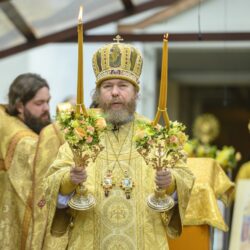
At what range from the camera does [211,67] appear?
16812mm

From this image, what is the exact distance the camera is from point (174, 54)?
1625 cm

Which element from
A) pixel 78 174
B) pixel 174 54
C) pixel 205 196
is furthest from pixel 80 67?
pixel 174 54

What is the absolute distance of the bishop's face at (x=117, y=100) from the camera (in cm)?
591

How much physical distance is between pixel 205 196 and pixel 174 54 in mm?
8916

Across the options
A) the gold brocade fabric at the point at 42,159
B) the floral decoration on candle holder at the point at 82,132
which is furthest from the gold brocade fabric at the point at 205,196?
the floral decoration on candle holder at the point at 82,132

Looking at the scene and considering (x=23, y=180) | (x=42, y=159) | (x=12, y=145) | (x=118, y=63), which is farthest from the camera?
(x=12, y=145)

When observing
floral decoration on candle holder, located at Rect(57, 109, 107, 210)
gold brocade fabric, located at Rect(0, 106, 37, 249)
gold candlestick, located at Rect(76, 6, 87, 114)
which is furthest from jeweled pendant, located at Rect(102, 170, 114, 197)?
gold brocade fabric, located at Rect(0, 106, 37, 249)

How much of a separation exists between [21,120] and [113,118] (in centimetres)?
182

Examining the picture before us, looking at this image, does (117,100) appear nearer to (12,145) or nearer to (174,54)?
(12,145)

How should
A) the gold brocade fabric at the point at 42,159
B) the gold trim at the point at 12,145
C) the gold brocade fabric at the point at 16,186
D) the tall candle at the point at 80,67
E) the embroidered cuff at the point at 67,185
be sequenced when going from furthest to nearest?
the gold trim at the point at 12,145, the gold brocade fabric at the point at 16,186, the gold brocade fabric at the point at 42,159, the embroidered cuff at the point at 67,185, the tall candle at the point at 80,67

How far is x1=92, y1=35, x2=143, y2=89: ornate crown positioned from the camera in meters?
6.01

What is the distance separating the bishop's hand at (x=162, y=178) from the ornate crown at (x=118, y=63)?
0.71m

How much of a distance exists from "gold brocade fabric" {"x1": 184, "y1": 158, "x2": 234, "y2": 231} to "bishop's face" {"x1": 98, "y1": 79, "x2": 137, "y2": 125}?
159 cm

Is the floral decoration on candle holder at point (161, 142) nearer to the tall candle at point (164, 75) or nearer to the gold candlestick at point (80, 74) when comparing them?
the tall candle at point (164, 75)
